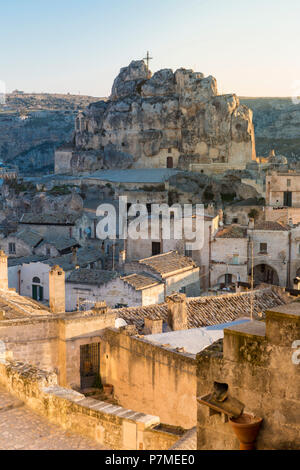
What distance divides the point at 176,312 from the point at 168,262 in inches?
371

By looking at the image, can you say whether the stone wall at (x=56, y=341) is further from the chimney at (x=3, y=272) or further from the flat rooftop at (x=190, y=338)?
the chimney at (x=3, y=272)

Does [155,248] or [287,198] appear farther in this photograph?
[287,198]

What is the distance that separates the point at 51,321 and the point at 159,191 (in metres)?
40.3

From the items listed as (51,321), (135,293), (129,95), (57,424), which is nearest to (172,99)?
(129,95)

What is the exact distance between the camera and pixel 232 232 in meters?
30.9

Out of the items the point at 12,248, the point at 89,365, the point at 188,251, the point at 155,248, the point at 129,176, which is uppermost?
the point at 129,176

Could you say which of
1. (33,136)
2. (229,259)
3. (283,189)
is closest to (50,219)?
(229,259)

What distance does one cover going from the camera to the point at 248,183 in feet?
168

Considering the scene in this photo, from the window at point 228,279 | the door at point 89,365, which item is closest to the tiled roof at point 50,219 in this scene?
the window at point 228,279

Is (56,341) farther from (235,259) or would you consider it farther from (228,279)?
(235,259)

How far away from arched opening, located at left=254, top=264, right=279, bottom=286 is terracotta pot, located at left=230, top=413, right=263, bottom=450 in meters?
27.5

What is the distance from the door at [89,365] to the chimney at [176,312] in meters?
3.50

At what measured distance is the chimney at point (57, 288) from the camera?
687 inches

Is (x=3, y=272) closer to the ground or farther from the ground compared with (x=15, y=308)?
farther from the ground
